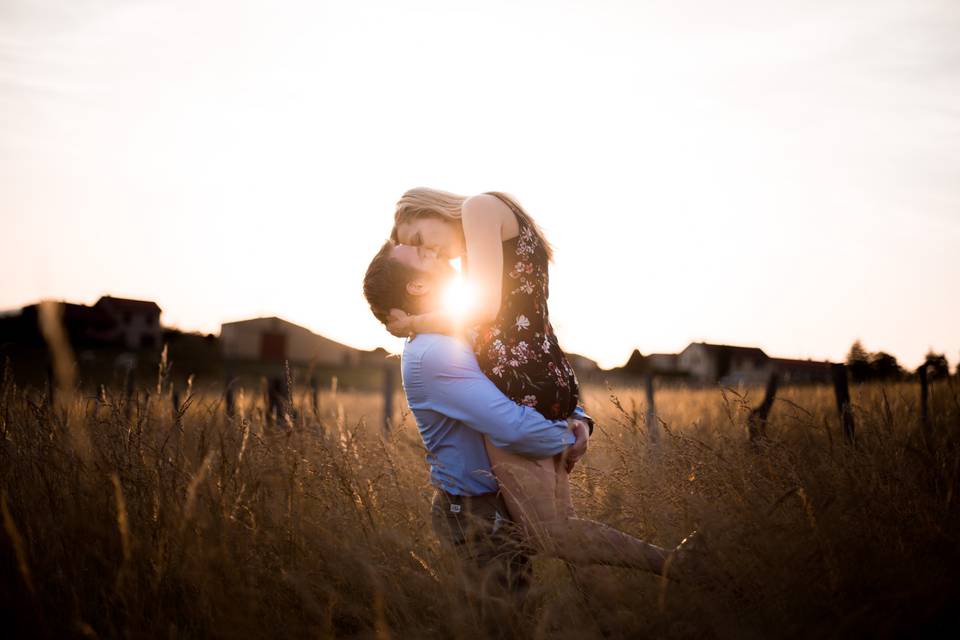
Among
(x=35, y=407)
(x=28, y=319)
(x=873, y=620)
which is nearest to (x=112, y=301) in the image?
(x=28, y=319)

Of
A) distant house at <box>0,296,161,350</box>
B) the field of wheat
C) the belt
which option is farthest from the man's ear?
distant house at <box>0,296,161,350</box>

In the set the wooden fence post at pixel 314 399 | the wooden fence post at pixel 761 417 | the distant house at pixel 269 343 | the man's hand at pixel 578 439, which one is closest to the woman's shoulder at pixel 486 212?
the man's hand at pixel 578 439

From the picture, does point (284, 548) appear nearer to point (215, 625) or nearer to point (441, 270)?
point (215, 625)

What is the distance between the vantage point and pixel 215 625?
6.91ft

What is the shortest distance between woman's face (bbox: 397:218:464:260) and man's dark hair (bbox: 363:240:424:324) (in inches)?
3.8

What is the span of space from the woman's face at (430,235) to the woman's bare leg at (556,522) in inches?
30.6

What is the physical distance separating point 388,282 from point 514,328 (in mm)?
501

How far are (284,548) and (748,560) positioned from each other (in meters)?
1.77

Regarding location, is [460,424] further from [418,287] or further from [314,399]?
[314,399]

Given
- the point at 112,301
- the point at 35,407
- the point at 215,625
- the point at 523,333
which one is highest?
the point at 112,301

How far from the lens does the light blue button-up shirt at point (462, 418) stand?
2262 millimetres

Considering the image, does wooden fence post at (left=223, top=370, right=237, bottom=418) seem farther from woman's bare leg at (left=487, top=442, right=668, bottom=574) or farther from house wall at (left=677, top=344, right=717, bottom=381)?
house wall at (left=677, top=344, right=717, bottom=381)

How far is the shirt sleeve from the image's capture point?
2252mm

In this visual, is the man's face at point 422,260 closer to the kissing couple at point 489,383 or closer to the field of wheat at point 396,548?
the kissing couple at point 489,383
